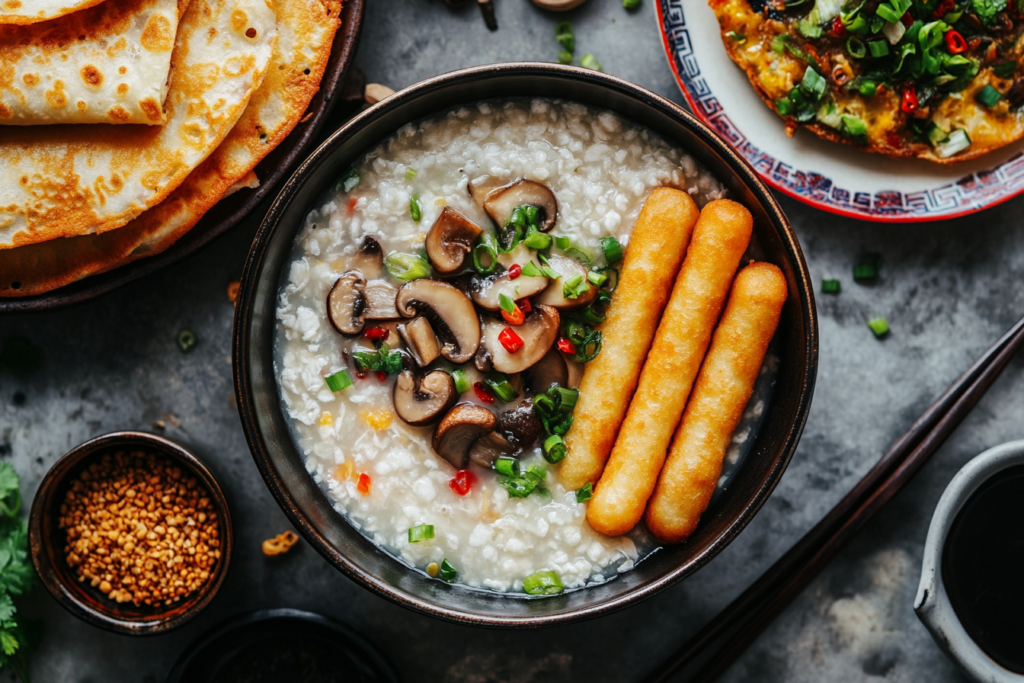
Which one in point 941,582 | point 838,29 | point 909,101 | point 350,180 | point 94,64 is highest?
point 94,64

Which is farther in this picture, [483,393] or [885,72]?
[885,72]

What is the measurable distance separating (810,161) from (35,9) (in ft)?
8.95

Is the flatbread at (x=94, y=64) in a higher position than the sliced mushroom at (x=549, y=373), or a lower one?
higher

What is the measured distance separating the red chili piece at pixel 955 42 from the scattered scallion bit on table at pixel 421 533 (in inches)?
101

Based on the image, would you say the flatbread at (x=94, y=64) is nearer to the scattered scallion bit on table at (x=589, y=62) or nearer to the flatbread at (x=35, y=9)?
the flatbread at (x=35, y=9)

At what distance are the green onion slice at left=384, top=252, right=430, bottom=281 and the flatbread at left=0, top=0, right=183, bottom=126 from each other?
87 centimetres

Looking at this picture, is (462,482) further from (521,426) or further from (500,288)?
(500,288)

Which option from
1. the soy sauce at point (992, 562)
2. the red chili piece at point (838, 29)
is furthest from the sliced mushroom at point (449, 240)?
the soy sauce at point (992, 562)

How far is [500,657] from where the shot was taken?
9.62 ft

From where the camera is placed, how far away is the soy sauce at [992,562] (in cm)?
269

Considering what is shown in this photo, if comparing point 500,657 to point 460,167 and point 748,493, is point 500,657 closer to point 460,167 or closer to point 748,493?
point 748,493

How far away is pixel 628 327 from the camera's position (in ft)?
7.93

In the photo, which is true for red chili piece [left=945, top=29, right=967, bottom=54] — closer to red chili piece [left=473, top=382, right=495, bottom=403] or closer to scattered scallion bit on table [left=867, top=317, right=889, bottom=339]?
scattered scallion bit on table [left=867, top=317, right=889, bottom=339]

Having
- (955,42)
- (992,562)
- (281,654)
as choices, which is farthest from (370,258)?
(992,562)
